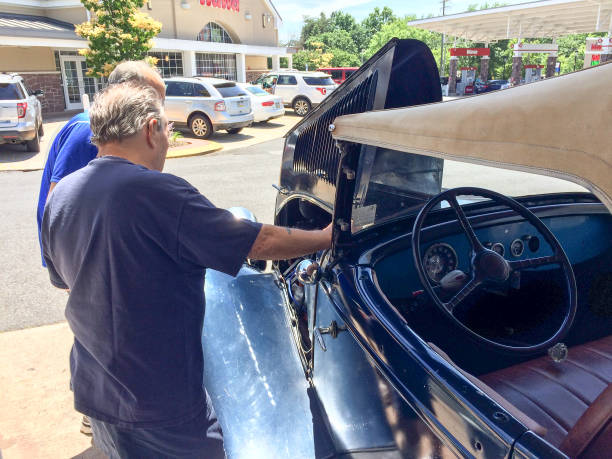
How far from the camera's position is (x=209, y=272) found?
2.74 metres

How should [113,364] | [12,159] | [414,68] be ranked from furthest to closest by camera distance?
[12,159]
[414,68]
[113,364]

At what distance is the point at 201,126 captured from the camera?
14117 millimetres

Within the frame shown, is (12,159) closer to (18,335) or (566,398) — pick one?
(18,335)

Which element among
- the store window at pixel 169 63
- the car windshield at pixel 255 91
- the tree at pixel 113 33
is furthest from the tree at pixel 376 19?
the tree at pixel 113 33

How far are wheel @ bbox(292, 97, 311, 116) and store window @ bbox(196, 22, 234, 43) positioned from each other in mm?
8514

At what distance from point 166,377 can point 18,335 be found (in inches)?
106

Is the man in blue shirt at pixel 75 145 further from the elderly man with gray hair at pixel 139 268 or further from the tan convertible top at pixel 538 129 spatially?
the tan convertible top at pixel 538 129

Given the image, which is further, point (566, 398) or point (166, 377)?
point (566, 398)

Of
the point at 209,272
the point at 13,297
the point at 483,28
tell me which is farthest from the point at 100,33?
the point at 483,28

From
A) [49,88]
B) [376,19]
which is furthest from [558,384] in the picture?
[376,19]

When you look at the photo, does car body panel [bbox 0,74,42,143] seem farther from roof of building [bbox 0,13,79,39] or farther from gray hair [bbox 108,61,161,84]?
gray hair [bbox 108,61,161,84]

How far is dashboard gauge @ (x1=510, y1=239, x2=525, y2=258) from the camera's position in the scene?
254 centimetres

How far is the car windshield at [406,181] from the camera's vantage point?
207cm

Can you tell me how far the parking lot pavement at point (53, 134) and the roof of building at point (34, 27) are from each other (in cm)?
294
